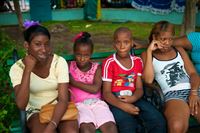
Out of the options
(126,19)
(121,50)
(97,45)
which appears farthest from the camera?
(126,19)

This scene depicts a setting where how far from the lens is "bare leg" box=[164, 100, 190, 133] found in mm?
3297

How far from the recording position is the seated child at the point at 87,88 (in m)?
3.26

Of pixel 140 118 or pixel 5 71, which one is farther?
pixel 5 71

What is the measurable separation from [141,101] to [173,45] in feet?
2.61

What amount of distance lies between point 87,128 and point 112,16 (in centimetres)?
1448

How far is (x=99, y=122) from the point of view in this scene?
10.7 feet

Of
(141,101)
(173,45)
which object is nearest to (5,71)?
(141,101)

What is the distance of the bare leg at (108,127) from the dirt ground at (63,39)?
5.84 meters

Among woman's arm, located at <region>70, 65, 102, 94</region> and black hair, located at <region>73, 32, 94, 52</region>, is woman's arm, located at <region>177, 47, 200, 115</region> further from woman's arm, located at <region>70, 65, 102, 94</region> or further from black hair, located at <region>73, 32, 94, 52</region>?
black hair, located at <region>73, 32, 94, 52</region>

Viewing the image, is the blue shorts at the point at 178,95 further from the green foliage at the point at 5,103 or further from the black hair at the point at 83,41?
the green foliage at the point at 5,103

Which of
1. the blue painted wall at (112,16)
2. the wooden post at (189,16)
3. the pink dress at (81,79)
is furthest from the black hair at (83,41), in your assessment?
the blue painted wall at (112,16)

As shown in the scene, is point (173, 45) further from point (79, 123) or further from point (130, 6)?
point (130, 6)

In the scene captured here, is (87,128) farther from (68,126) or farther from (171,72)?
(171,72)

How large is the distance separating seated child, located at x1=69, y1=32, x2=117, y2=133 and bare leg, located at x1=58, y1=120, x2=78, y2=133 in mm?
112
